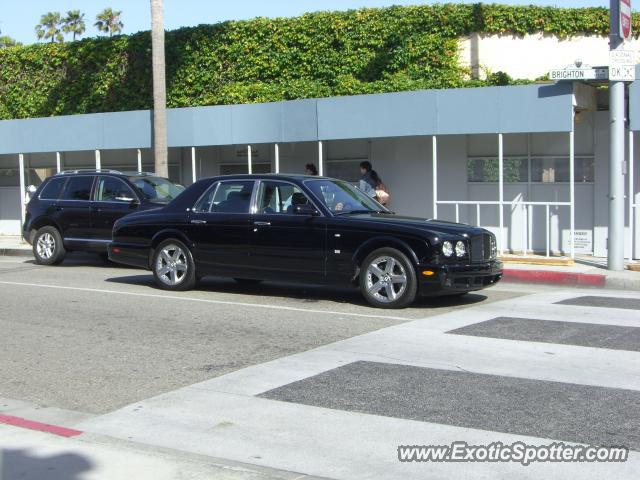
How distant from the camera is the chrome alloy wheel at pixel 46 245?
1648 cm

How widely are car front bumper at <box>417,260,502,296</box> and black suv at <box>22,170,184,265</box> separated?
6746 millimetres

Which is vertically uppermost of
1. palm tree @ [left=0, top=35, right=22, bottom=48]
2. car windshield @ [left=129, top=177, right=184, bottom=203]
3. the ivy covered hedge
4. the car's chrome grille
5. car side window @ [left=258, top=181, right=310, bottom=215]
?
palm tree @ [left=0, top=35, right=22, bottom=48]

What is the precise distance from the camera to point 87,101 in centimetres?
2586

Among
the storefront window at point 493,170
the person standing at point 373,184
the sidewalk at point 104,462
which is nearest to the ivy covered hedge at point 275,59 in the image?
the storefront window at point 493,170

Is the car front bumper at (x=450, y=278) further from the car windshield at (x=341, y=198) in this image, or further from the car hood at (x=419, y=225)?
the car windshield at (x=341, y=198)

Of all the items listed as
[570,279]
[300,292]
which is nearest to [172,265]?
[300,292]

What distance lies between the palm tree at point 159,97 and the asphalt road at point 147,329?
17.3 feet

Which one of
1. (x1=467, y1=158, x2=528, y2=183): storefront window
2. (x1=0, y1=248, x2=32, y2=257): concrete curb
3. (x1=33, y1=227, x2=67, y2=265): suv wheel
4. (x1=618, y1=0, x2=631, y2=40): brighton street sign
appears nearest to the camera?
(x1=618, y1=0, x2=631, y2=40): brighton street sign

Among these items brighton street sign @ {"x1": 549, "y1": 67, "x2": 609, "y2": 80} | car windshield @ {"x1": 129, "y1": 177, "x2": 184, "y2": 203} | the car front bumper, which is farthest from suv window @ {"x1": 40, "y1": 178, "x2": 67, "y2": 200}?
brighton street sign @ {"x1": 549, "y1": 67, "x2": 609, "y2": 80}

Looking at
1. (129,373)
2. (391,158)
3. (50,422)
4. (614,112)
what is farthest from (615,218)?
(50,422)

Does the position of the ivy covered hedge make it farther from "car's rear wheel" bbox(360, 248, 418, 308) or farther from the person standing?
"car's rear wheel" bbox(360, 248, 418, 308)

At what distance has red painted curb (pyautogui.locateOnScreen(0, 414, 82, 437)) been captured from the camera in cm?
577

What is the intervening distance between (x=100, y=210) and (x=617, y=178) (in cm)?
920

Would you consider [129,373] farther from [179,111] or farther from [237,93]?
[237,93]
